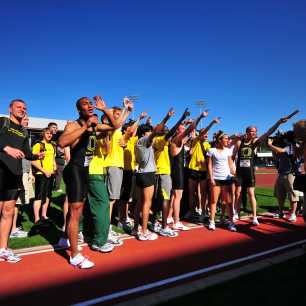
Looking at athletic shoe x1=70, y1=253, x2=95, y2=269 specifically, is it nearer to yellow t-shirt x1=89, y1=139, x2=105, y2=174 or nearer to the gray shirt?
yellow t-shirt x1=89, y1=139, x2=105, y2=174

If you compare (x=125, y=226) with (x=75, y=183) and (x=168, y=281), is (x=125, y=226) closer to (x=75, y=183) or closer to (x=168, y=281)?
(x=75, y=183)

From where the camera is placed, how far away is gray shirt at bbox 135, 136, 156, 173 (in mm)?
6094

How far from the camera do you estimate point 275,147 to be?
8.23 metres

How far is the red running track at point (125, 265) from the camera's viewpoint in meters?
3.82

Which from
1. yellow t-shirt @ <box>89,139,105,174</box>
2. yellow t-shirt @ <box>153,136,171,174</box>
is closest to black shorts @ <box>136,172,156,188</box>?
yellow t-shirt @ <box>153,136,171,174</box>

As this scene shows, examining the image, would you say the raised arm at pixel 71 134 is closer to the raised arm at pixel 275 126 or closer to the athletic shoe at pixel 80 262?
the athletic shoe at pixel 80 262

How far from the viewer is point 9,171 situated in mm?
5008

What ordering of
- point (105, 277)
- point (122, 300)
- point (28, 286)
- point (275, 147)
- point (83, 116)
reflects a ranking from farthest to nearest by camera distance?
point (275, 147), point (83, 116), point (105, 277), point (28, 286), point (122, 300)

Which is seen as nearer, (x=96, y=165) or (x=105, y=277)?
(x=105, y=277)

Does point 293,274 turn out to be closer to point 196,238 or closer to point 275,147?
point 196,238

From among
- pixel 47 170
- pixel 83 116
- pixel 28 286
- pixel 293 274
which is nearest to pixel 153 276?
pixel 28 286

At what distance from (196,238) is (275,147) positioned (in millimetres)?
3429

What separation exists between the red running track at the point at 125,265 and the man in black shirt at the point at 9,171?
41 cm

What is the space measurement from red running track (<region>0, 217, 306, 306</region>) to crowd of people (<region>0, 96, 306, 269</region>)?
282 millimetres
